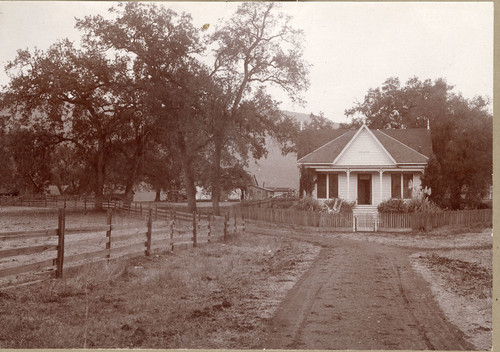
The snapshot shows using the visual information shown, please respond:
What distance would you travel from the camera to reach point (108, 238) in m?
13.5

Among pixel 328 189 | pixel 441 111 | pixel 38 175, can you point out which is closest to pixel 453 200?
pixel 441 111

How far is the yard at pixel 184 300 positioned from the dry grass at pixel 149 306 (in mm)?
15

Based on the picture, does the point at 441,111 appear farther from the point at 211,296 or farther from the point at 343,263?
the point at 211,296

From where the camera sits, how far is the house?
37.6m

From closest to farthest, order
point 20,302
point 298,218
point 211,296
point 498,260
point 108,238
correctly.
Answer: point 498,260
point 20,302
point 211,296
point 108,238
point 298,218

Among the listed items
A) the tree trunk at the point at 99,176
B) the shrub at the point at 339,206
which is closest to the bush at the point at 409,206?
the shrub at the point at 339,206

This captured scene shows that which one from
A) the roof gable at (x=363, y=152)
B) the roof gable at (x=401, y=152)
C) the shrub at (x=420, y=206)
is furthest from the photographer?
the roof gable at (x=363, y=152)

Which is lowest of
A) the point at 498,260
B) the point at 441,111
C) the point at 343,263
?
the point at 343,263

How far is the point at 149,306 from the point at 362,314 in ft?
11.8

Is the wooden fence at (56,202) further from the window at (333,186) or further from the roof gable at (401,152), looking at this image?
the roof gable at (401,152)

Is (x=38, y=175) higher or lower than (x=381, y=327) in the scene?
higher

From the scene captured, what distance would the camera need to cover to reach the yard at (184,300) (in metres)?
7.07

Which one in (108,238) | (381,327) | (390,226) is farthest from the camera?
(390,226)

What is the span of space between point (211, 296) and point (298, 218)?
23033mm
